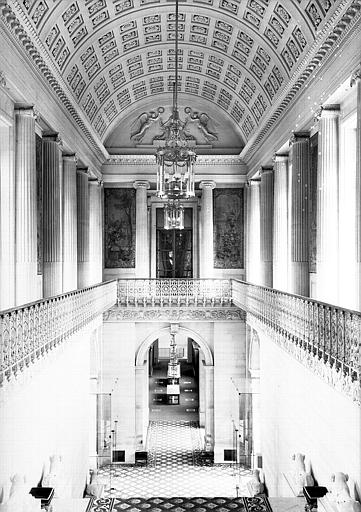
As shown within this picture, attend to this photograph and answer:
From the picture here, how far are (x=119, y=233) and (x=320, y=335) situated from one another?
14.6 meters

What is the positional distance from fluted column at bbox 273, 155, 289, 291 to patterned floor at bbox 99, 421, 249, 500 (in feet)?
19.8

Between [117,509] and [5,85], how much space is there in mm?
10302

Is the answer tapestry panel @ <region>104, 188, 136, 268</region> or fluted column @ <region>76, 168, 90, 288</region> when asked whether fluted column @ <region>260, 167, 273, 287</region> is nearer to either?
fluted column @ <region>76, 168, 90, 288</region>

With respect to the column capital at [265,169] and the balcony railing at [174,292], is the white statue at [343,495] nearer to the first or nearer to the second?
the column capital at [265,169]

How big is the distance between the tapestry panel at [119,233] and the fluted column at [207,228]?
8.63ft

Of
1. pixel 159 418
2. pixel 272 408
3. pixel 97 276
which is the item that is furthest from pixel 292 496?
pixel 159 418

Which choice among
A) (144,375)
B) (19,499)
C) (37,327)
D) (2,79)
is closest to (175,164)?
(2,79)

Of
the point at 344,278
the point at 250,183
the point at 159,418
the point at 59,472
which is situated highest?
the point at 250,183

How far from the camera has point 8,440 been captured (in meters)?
9.20

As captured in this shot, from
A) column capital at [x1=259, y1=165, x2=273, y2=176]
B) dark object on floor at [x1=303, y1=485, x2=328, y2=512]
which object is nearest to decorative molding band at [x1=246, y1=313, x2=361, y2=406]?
dark object on floor at [x1=303, y1=485, x2=328, y2=512]

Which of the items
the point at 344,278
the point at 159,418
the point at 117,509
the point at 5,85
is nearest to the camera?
the point at 5,85

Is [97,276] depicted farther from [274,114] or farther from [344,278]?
[344,278]

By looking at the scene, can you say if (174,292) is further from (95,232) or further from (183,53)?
(183,53)

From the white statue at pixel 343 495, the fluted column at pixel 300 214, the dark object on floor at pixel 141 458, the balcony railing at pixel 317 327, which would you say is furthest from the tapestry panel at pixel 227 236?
the white statue at pixel 343 495
